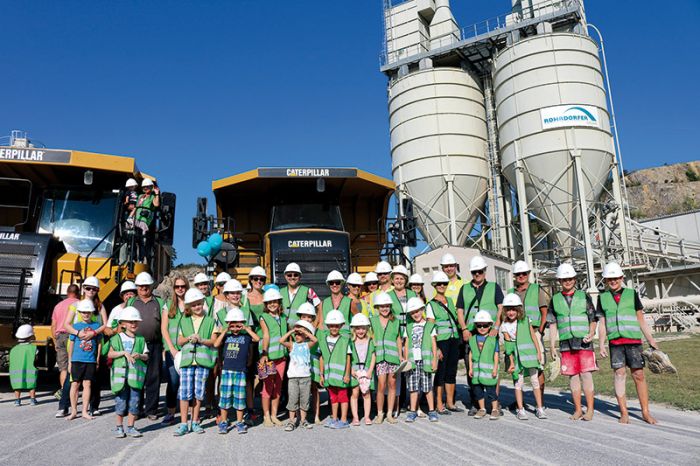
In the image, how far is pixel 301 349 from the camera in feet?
18.9

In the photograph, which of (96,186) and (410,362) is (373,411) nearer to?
(410,362)

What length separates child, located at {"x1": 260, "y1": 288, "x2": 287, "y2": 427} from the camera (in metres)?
5.77

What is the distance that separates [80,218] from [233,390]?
208 inches

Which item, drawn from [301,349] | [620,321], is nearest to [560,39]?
[620,321]

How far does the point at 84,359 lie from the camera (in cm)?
617

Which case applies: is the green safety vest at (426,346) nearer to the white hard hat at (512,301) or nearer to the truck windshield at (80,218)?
the white hard hat at (512,301)

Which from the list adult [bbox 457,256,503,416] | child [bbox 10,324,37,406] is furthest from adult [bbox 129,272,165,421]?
adult [bbox 457,256,503,416]

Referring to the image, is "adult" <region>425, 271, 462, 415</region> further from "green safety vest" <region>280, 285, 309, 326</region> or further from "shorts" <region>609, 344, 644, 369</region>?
"shorts" <region>609, 344, 644, 369</region>

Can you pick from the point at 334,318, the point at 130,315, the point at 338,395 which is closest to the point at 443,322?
the point at 334,318

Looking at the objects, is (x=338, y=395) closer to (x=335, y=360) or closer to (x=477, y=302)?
(x=335, y=360)

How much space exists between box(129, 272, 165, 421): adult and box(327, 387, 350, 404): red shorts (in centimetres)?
212

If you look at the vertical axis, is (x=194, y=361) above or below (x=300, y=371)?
above

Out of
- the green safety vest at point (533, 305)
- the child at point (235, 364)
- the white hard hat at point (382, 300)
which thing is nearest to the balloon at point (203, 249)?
the child at point (235, 364)

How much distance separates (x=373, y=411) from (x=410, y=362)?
1.07 meters
